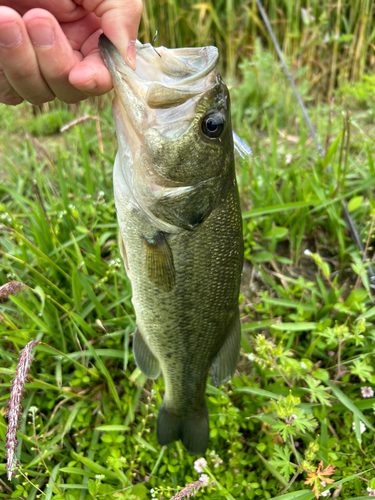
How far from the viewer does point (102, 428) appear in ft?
5.99

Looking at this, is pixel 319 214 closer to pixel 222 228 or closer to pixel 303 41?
pixel 222 228

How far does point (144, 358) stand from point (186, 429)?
0.42 meters

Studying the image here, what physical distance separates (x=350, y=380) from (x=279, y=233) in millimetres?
1073

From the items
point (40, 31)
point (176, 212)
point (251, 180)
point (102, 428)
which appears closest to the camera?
point (40, 31)

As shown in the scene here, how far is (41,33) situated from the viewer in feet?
4.31

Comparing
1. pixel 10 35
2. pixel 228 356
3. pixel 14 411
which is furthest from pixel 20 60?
pixel 228 356

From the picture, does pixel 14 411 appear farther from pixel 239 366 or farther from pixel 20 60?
pixel 239 366

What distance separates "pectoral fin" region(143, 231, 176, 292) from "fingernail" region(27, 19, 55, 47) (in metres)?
0.85

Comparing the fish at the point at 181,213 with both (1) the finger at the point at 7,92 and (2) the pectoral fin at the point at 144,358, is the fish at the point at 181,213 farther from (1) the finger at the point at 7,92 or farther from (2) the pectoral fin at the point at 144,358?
(1) the finger at the point at 7,92

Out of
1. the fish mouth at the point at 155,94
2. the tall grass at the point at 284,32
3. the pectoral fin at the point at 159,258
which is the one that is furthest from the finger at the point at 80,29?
the tall grass at the point at 284,32

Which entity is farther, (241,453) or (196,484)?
(241,453)

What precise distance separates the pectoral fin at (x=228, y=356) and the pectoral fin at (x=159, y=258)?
1.49 feet

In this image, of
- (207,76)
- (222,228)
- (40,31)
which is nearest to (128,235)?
(222,228)

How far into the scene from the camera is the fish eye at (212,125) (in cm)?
135
